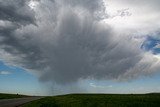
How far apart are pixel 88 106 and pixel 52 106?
470cm

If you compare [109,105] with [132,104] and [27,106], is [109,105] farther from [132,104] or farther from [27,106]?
[27,106]

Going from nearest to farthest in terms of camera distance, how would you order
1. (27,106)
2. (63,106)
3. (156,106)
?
(156,106)
(63,106)
(27,106)

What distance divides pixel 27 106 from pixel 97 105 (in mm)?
10903

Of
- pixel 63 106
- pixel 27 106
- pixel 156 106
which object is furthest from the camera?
pixel 27 106

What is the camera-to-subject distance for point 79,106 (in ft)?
117

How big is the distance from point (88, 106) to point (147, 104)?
7397 millimetres

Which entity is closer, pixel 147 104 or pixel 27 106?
pixel 147 104

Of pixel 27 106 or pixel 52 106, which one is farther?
pixel 27 106

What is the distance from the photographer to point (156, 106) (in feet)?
112

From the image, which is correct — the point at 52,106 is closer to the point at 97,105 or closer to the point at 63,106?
the point at 63,106

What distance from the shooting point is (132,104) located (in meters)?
34.8

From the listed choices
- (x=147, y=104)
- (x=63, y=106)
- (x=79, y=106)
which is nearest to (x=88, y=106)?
(x=79, y=106)

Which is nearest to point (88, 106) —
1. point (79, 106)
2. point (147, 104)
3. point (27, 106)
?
point (79, 106)

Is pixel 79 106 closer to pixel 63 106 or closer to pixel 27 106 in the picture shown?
pixel 63 106
